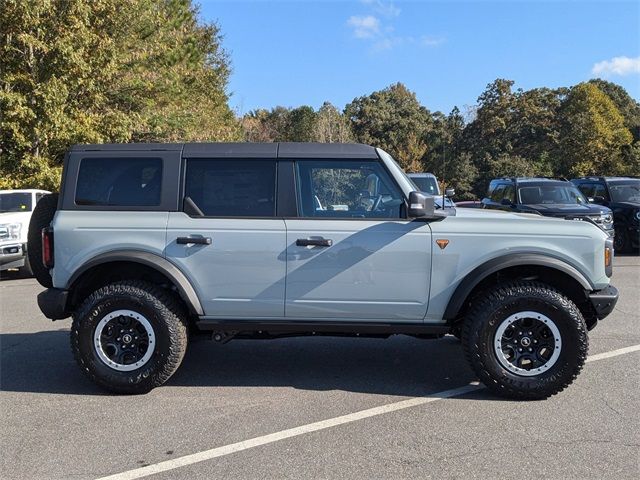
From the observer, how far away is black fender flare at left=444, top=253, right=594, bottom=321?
446 cm

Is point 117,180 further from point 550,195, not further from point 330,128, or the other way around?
point 330,128

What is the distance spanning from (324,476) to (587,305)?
2743 millimetres

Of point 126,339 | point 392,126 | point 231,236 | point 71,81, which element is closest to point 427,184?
point 71,81

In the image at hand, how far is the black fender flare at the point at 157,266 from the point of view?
4617 mm

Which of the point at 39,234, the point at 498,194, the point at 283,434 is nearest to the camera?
the point at 283,434

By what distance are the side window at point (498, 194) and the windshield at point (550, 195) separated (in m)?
0.71

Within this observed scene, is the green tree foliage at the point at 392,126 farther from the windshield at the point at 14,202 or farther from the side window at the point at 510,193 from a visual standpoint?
the windshield at the point at 14,202

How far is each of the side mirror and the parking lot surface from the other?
147cm

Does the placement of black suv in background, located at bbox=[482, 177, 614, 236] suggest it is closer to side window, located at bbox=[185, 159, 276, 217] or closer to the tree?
side window, located at bbox=[185, 159, 276, 217]

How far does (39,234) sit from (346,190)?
9.00ft

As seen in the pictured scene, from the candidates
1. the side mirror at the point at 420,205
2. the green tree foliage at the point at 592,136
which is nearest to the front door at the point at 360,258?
the side mirror at the point at 420,205

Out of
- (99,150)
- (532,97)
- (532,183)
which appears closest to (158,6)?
(532,183)

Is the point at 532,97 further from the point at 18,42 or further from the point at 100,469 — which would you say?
the point at 100,469

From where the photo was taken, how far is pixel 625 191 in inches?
594
